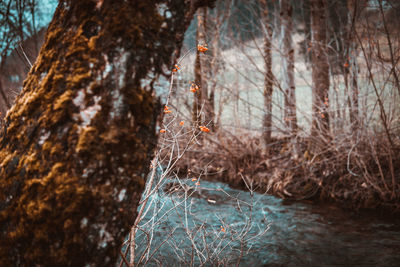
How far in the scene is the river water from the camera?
11.5ft

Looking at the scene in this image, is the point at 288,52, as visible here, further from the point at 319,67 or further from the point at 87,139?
the point at 87,139

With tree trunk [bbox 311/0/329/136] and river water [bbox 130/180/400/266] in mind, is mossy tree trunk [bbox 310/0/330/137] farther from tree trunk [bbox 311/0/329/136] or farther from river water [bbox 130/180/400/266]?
river water [bbox 130/180/400/266]

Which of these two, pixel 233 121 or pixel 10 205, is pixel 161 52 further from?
pixel 233 121

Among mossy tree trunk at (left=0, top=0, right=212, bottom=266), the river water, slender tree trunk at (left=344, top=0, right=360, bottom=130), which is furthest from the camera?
slender tree trunk at (left=344, top=0, right=360, bottom=130)

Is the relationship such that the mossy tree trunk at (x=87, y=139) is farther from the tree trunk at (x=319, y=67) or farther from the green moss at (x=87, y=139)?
the tree trunk at (x=319, y=67)

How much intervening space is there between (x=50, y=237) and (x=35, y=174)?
0.73 feet

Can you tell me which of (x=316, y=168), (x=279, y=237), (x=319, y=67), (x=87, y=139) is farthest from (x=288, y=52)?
(x=87, y=139)

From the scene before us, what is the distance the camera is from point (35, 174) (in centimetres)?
103

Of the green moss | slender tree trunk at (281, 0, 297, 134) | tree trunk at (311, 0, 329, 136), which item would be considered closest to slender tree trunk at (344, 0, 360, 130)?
tree trunk at (311, 0, 329, 136)

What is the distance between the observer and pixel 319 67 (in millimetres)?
6297

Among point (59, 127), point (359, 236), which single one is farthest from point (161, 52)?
point (359, 236)

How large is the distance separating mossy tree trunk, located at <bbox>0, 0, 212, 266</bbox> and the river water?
6.61 ft

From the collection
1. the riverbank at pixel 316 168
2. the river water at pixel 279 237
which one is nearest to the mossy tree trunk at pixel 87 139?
the river water at pixel 279 237

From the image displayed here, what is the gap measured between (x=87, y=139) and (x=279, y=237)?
4137 mm
